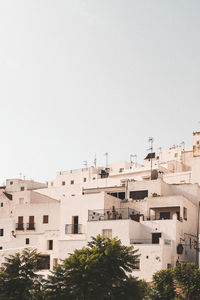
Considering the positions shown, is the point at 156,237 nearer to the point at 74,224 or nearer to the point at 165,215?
the point at 165,215

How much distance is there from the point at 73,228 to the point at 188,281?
1338cm

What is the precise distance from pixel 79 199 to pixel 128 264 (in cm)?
1316

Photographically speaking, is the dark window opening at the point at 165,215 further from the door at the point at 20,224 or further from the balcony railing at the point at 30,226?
the door at the point at 20,224

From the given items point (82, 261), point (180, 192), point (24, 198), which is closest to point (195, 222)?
point (180, 192)

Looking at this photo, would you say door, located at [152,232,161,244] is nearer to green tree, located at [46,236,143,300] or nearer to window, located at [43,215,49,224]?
green tree, located at [46,236,143,300]

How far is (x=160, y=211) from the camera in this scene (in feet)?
139

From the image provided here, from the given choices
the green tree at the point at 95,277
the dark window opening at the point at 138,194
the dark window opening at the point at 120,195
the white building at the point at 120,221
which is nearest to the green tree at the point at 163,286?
the white building at the point at 120,221

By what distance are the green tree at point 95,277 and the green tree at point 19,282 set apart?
127cm

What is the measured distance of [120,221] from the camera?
3897 centimetres

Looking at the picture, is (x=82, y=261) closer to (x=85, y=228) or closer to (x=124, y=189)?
(x=85, y=228)

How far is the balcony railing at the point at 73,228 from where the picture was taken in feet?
140

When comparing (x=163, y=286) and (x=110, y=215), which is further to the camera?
(x=110, y=215)

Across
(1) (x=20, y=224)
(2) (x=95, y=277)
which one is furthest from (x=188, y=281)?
(1) (x=20, y=224)

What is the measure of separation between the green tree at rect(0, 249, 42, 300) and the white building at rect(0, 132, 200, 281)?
7445 mm
